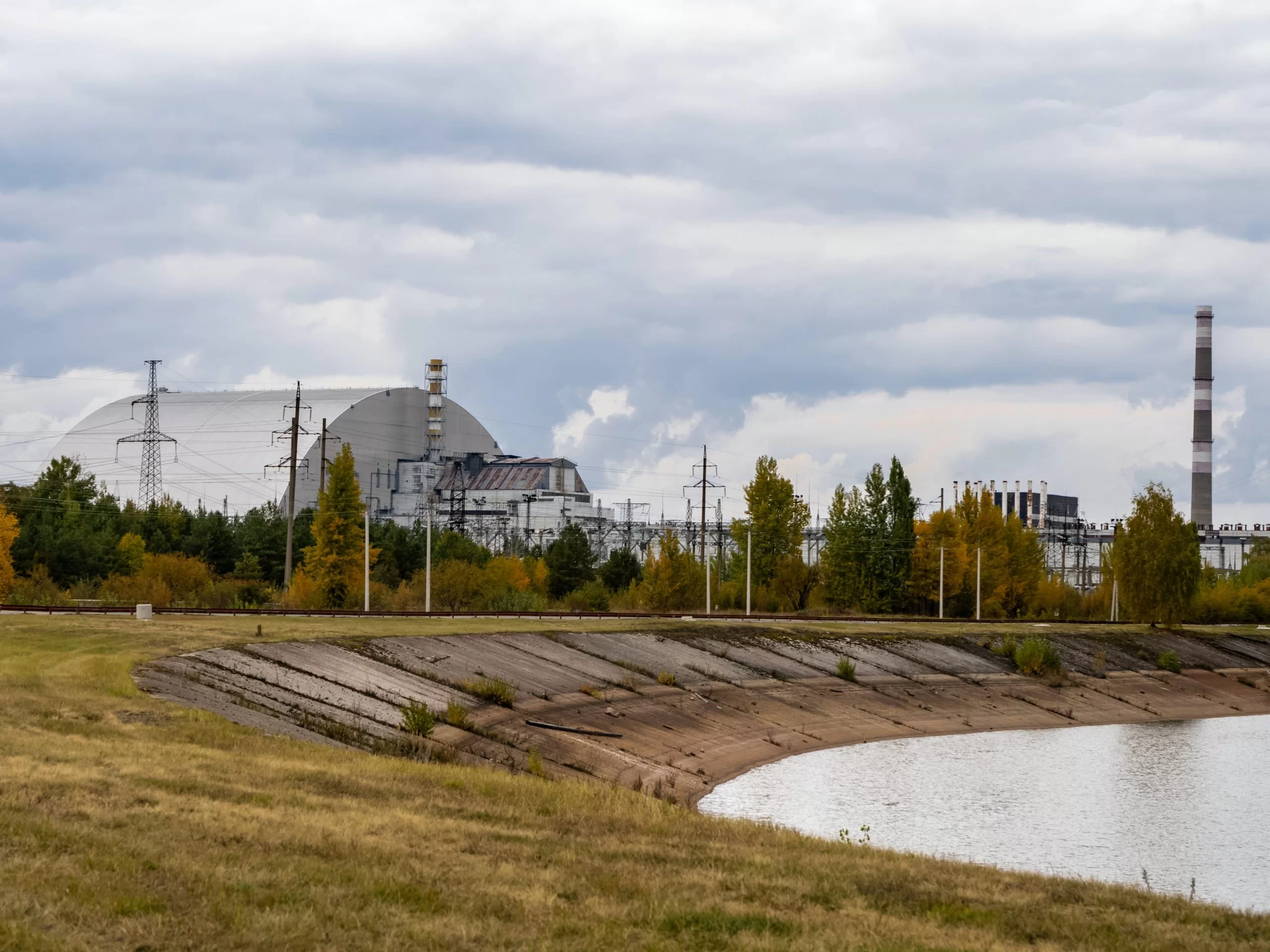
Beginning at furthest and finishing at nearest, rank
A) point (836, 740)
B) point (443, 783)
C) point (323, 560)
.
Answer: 1. point (323, 560)
2. point (836, 740)
3. point (443, 783)

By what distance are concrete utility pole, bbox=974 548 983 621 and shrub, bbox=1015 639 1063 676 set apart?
53.3ft

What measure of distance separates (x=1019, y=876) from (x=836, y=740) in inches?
1254

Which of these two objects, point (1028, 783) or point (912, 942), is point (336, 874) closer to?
point (912, 942)

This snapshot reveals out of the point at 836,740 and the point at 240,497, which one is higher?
the point at 240,497

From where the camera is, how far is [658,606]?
85000 millimetres

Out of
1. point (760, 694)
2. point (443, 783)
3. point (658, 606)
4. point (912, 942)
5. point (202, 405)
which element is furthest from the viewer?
point (202, 405)

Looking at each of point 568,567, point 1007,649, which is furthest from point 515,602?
point 1007,649

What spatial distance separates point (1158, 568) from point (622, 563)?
3726 centimetres

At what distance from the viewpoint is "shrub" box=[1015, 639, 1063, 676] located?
6638cm

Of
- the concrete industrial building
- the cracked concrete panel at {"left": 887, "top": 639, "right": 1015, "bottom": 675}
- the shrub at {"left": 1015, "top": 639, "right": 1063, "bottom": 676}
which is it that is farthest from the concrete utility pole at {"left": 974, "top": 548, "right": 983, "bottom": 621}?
the concrete industrial building

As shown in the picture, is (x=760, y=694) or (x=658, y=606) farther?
(x=658, y=606)

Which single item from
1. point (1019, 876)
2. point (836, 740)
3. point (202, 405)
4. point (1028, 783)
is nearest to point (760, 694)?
point (836, 740)

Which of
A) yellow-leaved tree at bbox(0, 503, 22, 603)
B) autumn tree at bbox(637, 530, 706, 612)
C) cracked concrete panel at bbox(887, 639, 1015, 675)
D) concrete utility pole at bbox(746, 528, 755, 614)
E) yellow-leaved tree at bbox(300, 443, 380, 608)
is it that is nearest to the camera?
cracked concrete panel at bbox(887, 639, 1015, 675)

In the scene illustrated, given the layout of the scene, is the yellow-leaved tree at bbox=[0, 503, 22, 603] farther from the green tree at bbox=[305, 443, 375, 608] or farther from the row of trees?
the green tree at bbox=[305, 443, 375, 608]
